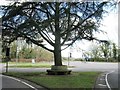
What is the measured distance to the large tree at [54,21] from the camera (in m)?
27.7

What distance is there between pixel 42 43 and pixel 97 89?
16.1m

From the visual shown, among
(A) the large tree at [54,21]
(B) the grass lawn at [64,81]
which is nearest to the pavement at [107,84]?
(B) the grass lawn at [64,81]

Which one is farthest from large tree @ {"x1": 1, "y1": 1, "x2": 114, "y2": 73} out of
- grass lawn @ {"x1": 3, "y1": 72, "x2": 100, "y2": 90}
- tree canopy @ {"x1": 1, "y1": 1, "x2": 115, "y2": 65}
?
grass lawn @ {"x1": 3, "y1": 72, "x2": 100, "y2": 90}

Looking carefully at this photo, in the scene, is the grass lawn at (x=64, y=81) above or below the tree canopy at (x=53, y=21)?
below

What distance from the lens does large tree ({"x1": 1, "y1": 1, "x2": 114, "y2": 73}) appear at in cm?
2766

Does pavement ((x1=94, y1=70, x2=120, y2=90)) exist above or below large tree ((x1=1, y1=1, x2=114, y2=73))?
below

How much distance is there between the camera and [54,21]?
2895 cm

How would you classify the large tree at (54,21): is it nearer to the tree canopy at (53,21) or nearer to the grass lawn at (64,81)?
the tree canopy at (53,21)

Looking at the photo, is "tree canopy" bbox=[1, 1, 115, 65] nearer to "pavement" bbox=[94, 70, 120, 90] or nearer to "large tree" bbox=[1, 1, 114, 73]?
"large tree" bbox=[1, 1, 114, 73]

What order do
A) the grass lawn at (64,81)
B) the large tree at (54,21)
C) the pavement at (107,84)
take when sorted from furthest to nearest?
1. the large tree at (54,21)
2. the grass lawn at (64,81)
3. the pavement at (107,84)

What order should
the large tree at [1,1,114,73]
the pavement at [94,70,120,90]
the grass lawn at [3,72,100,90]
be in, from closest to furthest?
the pavement at [94,70,120,90]
the grass lawn at [3,72,100,90]
the large tree at [1,1,114,73]

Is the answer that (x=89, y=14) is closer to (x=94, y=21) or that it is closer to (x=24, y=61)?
(x=94, y=21)

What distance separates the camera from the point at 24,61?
7469cm

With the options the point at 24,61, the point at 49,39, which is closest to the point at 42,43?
the point at 49,39
